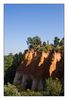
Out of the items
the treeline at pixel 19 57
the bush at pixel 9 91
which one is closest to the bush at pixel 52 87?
the treeline at pixel 19 57

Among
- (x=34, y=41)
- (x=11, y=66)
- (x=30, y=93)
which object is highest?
(x=34, y=41)

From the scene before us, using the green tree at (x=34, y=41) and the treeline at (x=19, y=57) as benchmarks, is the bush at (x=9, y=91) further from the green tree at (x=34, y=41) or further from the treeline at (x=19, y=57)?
the green tree at (x=34, y=41)

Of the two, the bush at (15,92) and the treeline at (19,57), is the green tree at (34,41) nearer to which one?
the treeline at (19,57)

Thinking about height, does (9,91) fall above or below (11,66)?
below

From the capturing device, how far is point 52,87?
124 inches

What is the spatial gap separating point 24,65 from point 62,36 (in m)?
0.44

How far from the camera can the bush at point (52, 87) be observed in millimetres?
3156

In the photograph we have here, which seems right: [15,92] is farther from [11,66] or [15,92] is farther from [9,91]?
[11,66]

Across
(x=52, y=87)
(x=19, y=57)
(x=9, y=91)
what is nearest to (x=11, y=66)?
(x=19, y=57)

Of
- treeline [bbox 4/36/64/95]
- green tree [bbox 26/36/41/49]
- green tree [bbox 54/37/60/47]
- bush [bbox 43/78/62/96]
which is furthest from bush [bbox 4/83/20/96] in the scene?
green tree [bbox 54/37/60/47]

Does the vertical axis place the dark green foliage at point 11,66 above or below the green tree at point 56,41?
below

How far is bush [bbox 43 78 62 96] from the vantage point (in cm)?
316

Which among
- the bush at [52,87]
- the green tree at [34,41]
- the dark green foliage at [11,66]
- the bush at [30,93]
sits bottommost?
the bush at [30,93]

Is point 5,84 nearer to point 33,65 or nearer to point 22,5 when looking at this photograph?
point 33,65
